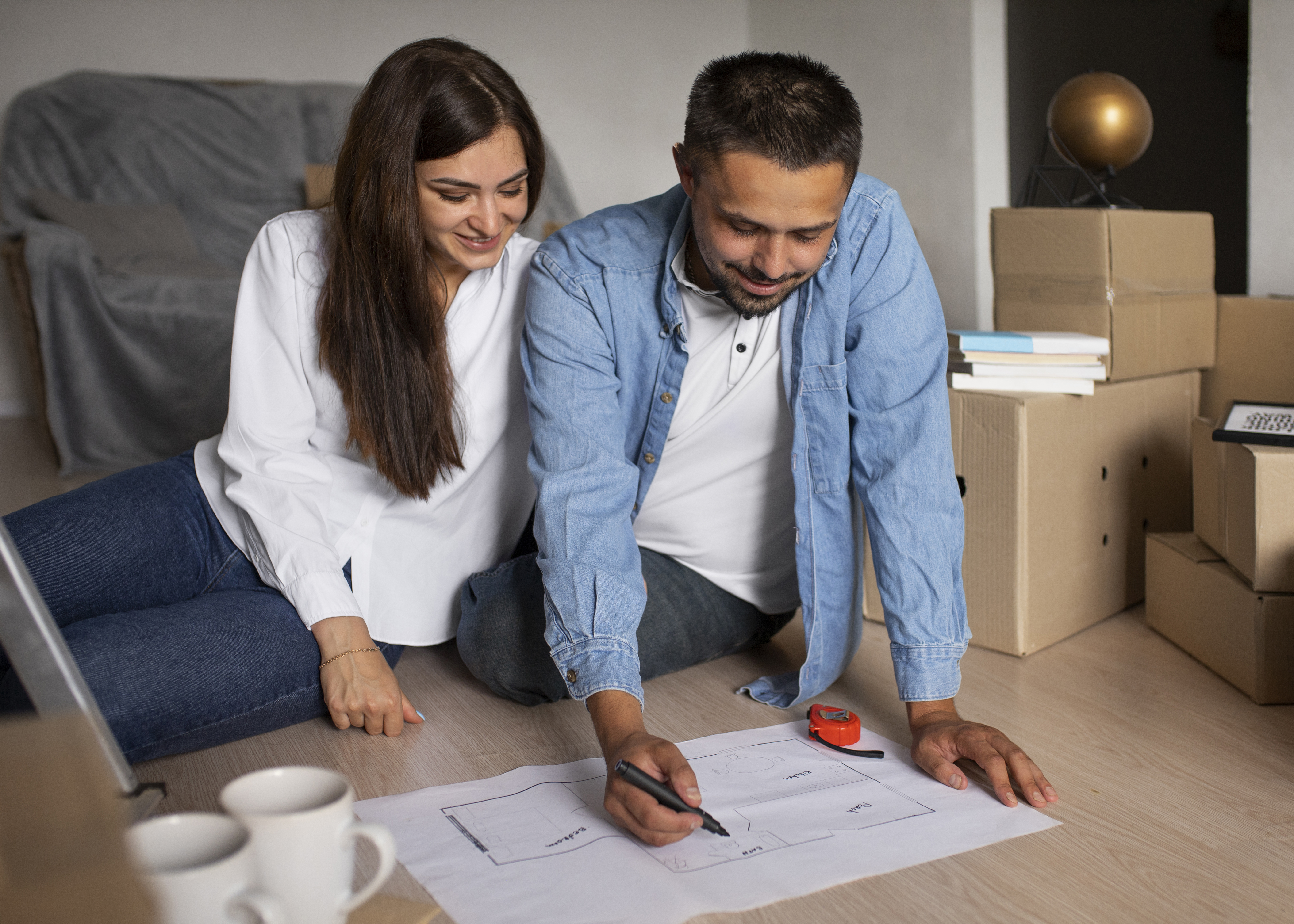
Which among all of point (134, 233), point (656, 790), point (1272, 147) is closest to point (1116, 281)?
point (1272, 147)

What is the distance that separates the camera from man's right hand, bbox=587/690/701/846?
91 cm

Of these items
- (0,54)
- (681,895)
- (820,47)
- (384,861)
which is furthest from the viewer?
(820,47)

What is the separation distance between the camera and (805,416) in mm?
1261

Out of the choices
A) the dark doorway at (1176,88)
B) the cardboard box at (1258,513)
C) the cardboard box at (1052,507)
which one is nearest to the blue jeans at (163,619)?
the cardboard box at (1052,507)

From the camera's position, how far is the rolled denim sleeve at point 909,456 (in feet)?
3.89

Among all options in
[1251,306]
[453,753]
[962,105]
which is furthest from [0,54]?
[1251,306]

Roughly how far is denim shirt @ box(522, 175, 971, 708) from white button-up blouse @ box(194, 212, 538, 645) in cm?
13

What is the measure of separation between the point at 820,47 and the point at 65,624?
386cm

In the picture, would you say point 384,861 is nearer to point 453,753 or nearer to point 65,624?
point 453,753

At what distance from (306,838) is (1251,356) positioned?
1.87 meters

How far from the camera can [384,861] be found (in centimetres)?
58

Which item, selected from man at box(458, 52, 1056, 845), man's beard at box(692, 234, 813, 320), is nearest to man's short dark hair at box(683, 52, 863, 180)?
man at box(458, 52, 1056, 845)

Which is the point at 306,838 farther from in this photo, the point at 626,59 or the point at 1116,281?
the point at 626,59

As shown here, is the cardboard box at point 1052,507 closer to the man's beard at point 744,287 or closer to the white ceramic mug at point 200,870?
the man's beard at point 744,287
